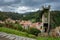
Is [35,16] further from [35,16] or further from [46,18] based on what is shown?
[46,18]

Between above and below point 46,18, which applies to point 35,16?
above

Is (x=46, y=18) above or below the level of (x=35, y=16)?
below

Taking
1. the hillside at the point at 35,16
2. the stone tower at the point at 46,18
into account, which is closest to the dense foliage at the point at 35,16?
the hillside at the point at 35,16

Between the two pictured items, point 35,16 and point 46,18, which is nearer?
point 46,18

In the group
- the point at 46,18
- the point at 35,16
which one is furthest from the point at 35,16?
the point at 46,18

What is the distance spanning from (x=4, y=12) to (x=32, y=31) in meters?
4.81

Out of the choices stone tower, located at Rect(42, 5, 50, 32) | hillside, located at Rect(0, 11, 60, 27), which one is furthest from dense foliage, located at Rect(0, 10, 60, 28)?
stone tower, located at Rect(42, 5, 50, 32)

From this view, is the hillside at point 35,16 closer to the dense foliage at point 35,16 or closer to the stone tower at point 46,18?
the dense foliage at point 35,16

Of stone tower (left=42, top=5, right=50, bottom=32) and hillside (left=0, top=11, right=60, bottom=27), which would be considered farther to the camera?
stone tower (left=42, top=5, right=50, bottom=32)

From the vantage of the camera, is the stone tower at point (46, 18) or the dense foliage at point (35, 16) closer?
the dense foliage at point (35, 16)

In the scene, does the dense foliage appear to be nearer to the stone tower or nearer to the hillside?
the hillside

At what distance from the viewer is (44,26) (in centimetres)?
1897

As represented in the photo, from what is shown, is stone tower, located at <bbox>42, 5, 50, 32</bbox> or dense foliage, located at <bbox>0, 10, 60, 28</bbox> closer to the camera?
dense foliage, located at <bbox>0, 10, 60, 28</bbox>

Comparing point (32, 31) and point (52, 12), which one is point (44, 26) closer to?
point (52, 12)
